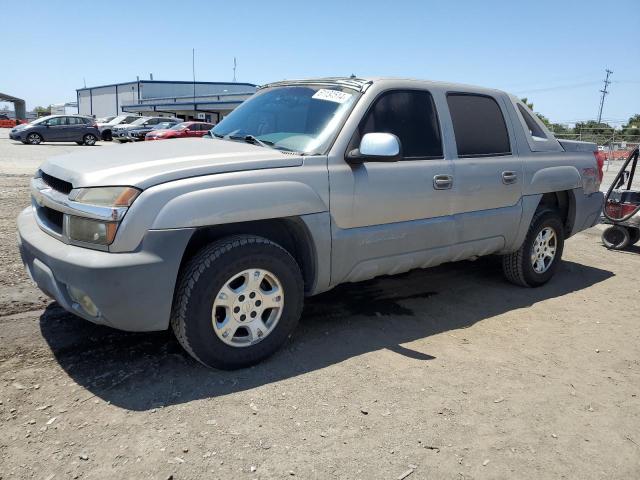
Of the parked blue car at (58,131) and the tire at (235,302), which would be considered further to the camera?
the parked blue car at (58,131)

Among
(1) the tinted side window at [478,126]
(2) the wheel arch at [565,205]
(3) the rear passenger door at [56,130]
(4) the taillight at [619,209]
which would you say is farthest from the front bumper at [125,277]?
(3) the rear passenger door at [56,130]

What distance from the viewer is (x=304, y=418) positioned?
2.85m

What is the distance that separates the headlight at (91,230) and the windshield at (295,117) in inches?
52.8

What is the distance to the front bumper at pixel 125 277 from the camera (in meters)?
2.78

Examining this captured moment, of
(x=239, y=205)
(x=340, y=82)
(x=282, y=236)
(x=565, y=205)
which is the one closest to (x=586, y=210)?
(x=565, y=205)

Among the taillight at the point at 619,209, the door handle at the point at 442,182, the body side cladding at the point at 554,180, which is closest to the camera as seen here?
the door handle at the point at 442,182

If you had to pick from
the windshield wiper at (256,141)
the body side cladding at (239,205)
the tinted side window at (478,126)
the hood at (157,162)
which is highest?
the tinted side window at (478,126)

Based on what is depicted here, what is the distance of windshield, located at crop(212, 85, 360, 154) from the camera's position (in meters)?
3.67

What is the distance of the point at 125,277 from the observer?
279 cm

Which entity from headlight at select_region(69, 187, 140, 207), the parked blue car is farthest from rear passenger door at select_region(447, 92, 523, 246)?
the parked blue car

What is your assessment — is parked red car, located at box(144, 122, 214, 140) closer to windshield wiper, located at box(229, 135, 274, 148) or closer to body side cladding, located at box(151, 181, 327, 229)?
windshield wiper, located at box(229, 135, 274, 148)

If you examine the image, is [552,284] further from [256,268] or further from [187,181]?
[187,181]

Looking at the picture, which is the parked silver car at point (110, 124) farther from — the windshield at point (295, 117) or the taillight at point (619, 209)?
the windshield at point (295, 117)

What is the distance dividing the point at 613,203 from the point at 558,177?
8.90ft
